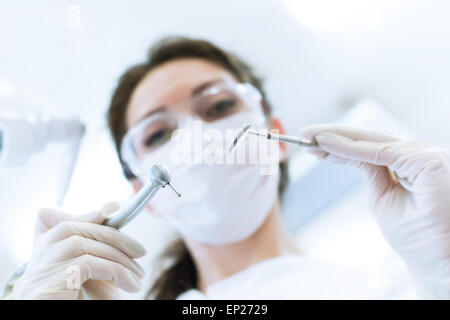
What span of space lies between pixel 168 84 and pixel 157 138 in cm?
17

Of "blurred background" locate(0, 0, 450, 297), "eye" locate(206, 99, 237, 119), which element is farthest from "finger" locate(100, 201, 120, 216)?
"eye" locate(206, 99, 237, 119)

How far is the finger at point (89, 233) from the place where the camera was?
51cm

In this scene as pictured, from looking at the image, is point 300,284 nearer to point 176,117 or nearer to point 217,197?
point 217,197

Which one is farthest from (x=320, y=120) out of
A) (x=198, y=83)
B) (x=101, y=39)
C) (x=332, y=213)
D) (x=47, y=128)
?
(x=47, y=128)

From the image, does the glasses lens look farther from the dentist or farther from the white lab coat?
Answer: the white lab coat

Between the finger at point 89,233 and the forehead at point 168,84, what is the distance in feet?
1.38

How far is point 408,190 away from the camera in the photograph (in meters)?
0.65

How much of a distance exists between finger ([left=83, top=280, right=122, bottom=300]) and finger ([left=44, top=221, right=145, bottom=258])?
0.29ft

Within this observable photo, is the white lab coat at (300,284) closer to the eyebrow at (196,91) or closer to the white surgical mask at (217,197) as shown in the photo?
the white surgical mask at (217,197)

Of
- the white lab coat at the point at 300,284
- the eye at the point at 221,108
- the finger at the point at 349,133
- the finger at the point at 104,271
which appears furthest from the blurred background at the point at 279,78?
the finger at the point at 349,133

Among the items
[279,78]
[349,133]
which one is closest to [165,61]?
[279,78]

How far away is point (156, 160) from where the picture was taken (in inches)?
31.2
